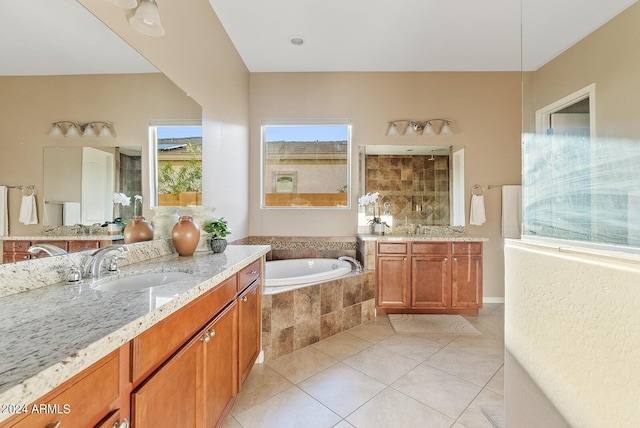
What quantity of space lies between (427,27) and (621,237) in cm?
263

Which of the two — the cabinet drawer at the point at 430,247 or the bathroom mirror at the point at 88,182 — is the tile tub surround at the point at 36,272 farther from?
the cabinet drawer at the point at 430,247

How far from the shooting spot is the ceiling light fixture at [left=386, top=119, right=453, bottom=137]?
3.34 metres

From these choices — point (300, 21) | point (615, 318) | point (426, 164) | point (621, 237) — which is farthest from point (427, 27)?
point (615, 318)

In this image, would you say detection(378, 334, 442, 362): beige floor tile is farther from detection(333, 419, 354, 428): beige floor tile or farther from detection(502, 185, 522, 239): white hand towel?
detection(502, 185, 522, 239): white hand towel

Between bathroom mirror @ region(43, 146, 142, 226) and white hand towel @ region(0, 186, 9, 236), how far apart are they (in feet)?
0.43

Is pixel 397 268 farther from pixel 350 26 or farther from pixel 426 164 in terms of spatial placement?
pixel 350 26

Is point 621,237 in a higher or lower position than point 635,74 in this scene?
lower

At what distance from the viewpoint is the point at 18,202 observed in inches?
38.9

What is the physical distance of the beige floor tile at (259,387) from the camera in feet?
5.21

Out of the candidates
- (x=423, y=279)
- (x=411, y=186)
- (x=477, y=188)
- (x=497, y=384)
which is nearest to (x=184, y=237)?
(x=497, y=384)

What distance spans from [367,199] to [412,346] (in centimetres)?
172

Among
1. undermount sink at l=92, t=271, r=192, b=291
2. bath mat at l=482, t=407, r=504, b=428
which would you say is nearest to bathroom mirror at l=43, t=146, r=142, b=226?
undermount sink at l=92, t=271, r=192, b=291

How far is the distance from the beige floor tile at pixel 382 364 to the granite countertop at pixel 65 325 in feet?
4.49

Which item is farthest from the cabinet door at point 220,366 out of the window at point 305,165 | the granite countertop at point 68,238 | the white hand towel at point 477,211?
the white hand towel at point 477,211
